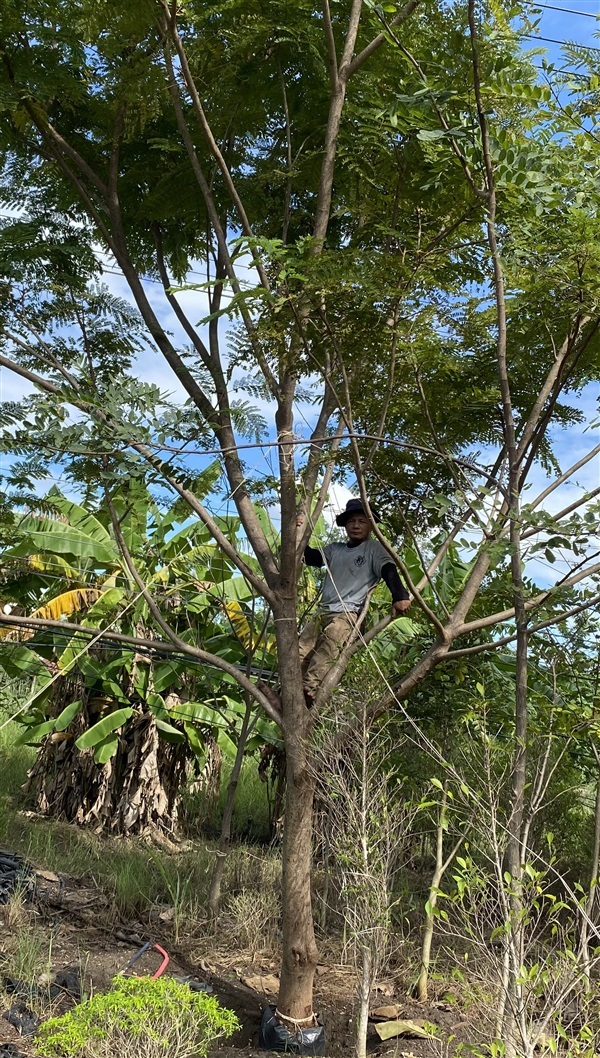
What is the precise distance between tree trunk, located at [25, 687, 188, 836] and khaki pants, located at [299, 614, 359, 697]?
12.4 feet

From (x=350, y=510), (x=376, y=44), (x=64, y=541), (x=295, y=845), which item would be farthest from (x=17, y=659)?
(x=376, y=44)

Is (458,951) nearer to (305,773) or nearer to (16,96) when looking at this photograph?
(305,773)

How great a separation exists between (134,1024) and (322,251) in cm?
328

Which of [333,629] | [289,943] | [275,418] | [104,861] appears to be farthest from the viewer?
[104,861]

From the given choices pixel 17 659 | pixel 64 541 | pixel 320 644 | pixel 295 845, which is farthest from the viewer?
pixel 17 659

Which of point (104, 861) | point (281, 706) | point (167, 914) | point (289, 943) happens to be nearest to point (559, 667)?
point (281, 706)

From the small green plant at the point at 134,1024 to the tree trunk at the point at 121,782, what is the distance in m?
4.88

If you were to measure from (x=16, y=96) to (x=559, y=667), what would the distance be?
4274mm

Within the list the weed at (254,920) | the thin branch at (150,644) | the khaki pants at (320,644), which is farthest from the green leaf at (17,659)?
the khaki pants at (320,644)

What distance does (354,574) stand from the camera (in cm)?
548

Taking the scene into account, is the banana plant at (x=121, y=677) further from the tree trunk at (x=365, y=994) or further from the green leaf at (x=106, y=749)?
the tree trunk at (x=365, y=994)

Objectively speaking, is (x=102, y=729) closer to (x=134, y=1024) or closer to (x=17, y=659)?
(x=17, y=659)

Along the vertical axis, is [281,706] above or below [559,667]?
below

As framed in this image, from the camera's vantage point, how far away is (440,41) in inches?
159
